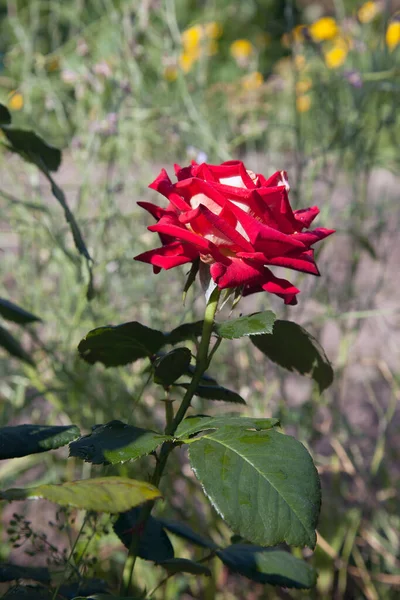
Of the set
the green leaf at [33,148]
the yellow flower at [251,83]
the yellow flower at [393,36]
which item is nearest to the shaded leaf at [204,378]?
the green leaf at [33,148]

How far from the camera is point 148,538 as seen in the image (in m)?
0.60

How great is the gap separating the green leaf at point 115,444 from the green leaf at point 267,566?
19 centimetres

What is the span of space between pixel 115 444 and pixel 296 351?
178mm

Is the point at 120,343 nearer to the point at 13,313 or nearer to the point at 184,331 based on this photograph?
the point at 184,331

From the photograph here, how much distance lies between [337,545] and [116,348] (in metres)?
0.92

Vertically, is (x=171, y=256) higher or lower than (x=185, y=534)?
higher

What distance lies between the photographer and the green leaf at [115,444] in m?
0.43

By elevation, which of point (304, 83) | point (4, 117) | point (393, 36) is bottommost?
point (4, 117)

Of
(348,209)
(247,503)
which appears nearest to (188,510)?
(348,209)

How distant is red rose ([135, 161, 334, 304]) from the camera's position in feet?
1.60

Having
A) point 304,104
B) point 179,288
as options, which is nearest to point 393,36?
point 179,288

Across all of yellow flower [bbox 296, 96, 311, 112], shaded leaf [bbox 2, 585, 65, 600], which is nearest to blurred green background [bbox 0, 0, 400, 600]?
yellow flower [bbox 296, 96, 311, 112]

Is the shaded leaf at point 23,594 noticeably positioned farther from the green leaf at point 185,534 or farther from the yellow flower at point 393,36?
the yellow flower at point 393,36

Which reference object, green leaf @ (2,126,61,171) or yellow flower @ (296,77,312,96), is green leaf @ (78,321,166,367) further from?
yellow flower @ (296,77,312,96)
